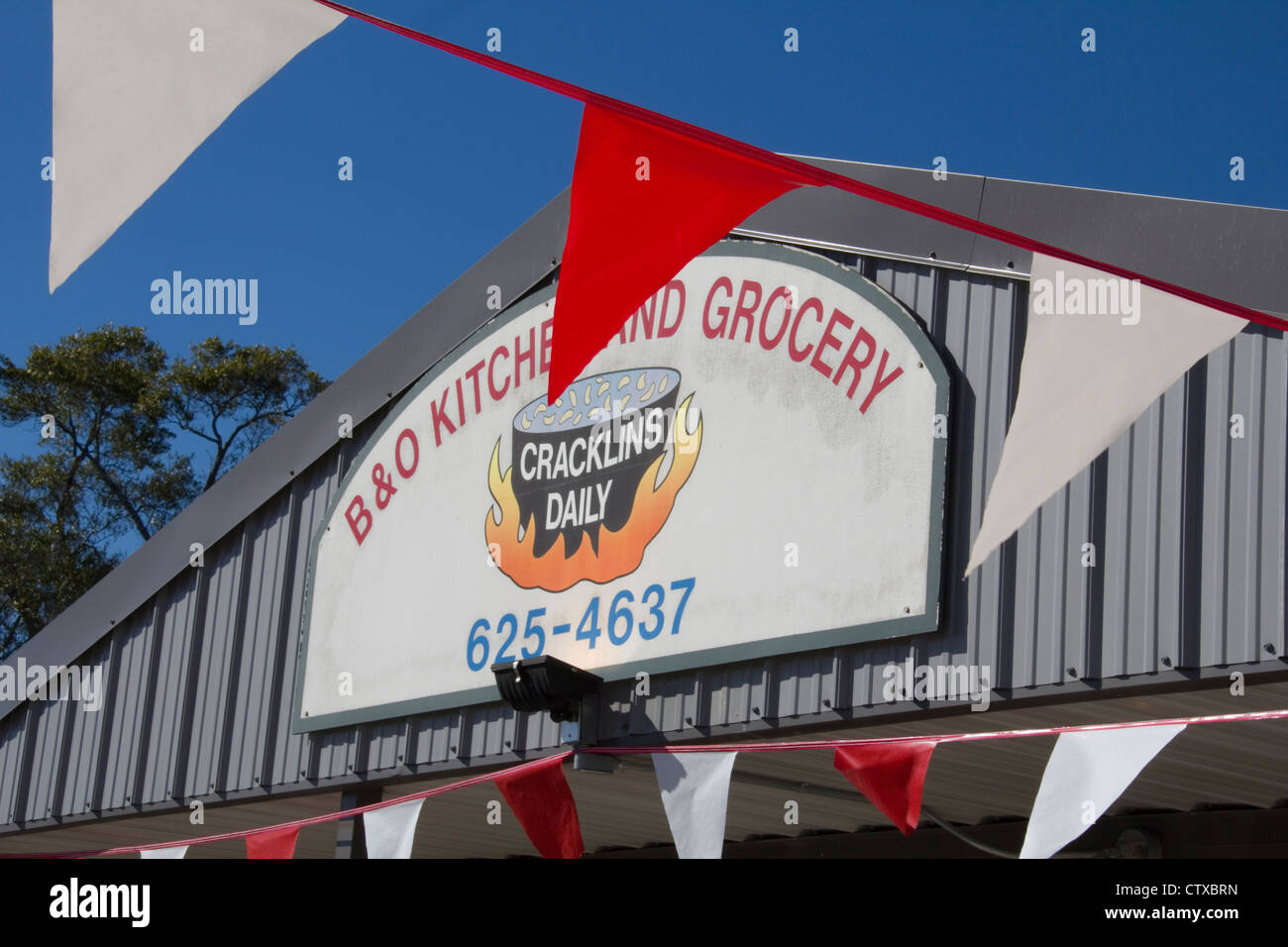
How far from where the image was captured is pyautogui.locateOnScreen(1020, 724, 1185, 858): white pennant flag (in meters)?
4.93

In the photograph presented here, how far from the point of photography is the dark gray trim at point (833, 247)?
573 cm

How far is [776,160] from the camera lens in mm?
3721

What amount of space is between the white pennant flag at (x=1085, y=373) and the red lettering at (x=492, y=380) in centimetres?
526

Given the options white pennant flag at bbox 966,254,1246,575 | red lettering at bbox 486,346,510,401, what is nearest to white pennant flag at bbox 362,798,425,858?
red lettering at bbox 486,346,510,401

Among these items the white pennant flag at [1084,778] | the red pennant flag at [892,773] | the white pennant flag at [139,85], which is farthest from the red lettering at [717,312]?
the white pennant flag at [139,85]

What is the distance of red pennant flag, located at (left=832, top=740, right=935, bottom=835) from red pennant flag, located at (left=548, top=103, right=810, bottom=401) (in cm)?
267

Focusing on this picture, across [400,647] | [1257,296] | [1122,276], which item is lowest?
[400,647]

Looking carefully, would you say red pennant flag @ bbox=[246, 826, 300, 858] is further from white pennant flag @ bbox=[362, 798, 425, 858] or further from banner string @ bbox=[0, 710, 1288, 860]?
white pennant flag @ bbox=[362, 798, 425, 858]

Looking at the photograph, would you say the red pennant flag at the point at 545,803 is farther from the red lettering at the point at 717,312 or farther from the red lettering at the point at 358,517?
the red lettering at the point at 358,517

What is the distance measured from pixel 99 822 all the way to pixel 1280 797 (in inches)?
324

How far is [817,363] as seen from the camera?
721cm

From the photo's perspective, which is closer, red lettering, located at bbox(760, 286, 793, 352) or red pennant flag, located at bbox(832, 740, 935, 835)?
red pennant flag, located at bbox(832, 740, 935, 835)
